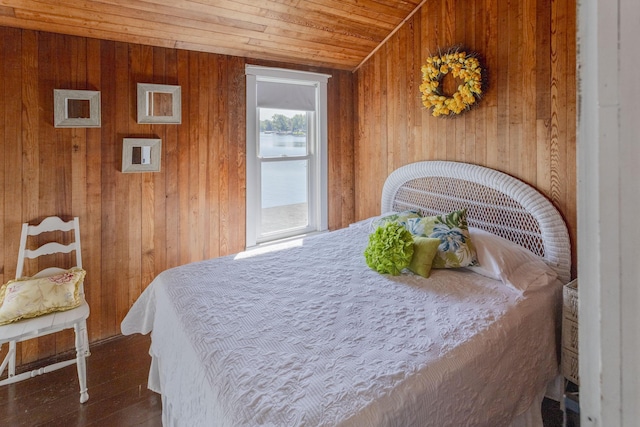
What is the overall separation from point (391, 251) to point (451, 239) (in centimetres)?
40

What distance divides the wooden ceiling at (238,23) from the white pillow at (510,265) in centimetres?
206

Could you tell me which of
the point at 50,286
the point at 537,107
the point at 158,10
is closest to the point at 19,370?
the point at 50,286

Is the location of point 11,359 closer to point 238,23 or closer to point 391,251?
point 391,251

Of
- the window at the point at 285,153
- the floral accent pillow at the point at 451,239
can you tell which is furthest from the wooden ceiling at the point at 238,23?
the floral accent pillow at the point at 451,239

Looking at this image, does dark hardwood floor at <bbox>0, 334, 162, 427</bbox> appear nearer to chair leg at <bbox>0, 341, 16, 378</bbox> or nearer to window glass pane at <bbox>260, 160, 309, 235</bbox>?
chair leg at <bbox>0, 341, 16, 378</bbox>

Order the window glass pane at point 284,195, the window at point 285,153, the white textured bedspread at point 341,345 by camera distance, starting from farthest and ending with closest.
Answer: the window glass pane at point 284,195, the window at point 285,153, the white textured bedspread at point 341,345

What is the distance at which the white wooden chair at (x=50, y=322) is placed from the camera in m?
2.09

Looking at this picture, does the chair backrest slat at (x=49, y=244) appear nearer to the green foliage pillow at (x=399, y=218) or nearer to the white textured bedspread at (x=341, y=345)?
the white textured bedspread at (x=341, y=345)

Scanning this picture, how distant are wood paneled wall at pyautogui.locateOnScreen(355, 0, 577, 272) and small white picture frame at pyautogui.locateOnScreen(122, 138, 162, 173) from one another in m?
2.05

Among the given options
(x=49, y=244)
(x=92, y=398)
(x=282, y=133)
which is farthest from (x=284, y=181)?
(x=92, y=398)

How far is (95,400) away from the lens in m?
2.23

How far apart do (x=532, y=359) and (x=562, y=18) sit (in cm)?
201

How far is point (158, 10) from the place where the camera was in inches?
98.5

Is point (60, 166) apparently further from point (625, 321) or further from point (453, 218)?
point (625, 321)
